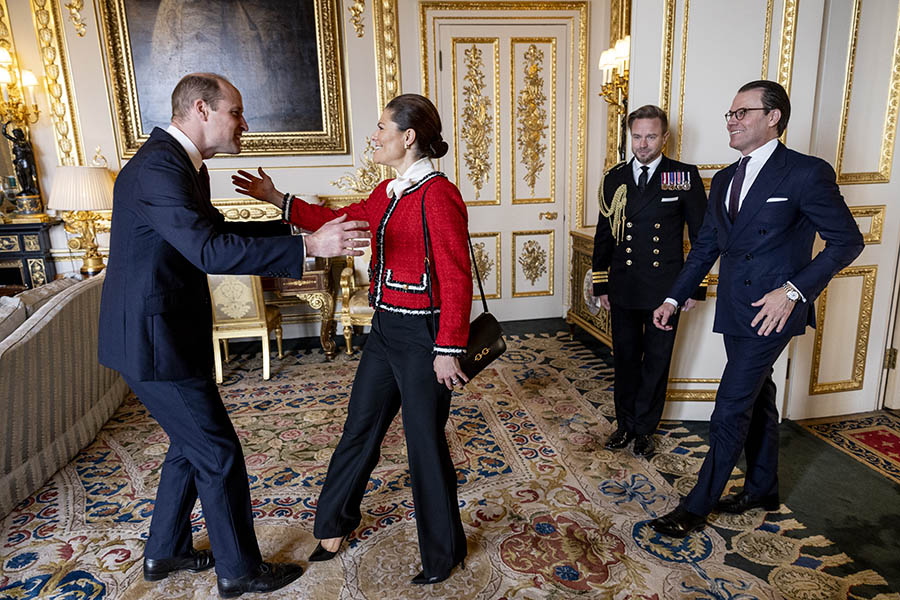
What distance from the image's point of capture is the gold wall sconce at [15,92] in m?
4.33

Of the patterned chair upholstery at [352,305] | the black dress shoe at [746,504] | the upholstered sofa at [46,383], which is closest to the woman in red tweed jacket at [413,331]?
the black dress shoe at [746,504]

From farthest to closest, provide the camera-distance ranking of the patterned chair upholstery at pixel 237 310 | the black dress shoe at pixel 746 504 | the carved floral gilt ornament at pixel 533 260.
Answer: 1. the carved floral gilt ornament at pixel 533 260
2. the patterned chair upholstery at pixel 237 310
3. the black dress shoe at pixel 746 504

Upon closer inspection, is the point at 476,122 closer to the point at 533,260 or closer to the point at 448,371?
the point at 533,260

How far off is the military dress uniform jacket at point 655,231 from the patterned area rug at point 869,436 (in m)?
1.11

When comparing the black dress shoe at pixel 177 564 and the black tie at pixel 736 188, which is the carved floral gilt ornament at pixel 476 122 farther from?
the black dress shoe at pixel 177 564

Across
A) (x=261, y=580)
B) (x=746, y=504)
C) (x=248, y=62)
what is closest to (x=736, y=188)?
(x=746, y=504)

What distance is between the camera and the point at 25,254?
4551 millimetres

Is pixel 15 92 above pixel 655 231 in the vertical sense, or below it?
above

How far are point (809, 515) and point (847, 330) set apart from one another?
1350 mm

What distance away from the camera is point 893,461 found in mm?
2807

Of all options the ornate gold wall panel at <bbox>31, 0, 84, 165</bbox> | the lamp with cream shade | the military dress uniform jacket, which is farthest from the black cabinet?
the military dress uniform jacket

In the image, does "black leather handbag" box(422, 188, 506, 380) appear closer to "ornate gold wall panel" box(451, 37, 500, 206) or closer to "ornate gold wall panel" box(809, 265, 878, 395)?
"ornate gold wall panel" box(809, 265, 878, 395)

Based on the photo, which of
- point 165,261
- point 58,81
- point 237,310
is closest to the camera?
point 165,261

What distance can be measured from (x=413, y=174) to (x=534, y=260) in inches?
149
